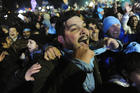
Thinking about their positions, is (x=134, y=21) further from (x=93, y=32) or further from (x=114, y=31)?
(x=93, y=32)

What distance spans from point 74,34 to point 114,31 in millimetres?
1152

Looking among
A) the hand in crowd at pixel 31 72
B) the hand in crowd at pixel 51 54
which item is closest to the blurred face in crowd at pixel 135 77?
the hand in crowd at pixel 51 54

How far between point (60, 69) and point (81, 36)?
47 cm

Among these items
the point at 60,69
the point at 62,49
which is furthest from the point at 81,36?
the point at 60,69

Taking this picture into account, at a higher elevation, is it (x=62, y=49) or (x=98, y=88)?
(x=62, y=49)

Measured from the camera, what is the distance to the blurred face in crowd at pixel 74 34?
1721 millimetres

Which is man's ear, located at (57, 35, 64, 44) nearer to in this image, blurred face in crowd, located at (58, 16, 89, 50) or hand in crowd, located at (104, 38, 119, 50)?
blurred face in crowd, located at (58, 16, 89, 50)

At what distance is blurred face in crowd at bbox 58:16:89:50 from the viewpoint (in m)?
1.72

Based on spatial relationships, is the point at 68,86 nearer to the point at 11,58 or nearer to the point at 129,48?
the point at 129,48

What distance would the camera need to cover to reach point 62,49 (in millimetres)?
1874

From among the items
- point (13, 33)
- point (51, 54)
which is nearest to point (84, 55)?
point (51, 54)

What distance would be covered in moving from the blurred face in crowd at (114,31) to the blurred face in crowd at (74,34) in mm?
886

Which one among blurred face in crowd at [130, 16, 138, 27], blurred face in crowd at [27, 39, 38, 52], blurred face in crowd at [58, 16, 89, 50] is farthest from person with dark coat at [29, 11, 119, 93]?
blurred face in crowd at [130, 16, 138, 27]

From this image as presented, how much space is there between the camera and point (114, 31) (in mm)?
2623
